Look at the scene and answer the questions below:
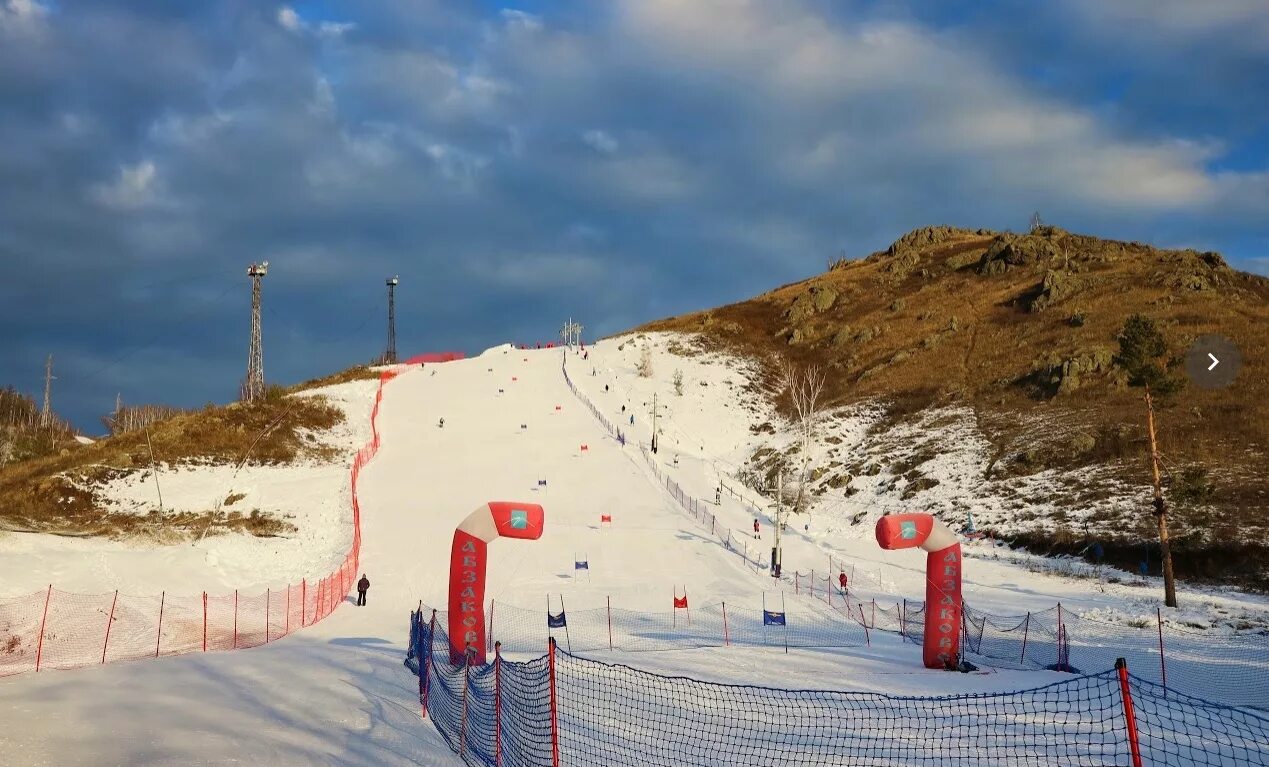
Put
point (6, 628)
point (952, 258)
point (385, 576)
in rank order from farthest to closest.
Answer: point (952, 258)
point (385, 576)
point (6, 628)

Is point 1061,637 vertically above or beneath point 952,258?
beneath

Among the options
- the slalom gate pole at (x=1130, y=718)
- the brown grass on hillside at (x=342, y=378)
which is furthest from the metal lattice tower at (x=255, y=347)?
the slalom gate pole at (x=1130, y=718)

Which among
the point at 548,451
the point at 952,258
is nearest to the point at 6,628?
the point at 548,451

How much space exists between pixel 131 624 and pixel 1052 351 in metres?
62.6

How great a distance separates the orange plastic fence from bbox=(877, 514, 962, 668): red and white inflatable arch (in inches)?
632

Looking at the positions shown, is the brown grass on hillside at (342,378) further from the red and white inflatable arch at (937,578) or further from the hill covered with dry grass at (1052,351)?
the red and white inflatable arch at (937,578)

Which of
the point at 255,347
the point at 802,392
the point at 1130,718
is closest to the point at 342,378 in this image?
the point at 255,347

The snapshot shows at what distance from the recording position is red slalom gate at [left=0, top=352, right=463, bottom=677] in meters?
19.9

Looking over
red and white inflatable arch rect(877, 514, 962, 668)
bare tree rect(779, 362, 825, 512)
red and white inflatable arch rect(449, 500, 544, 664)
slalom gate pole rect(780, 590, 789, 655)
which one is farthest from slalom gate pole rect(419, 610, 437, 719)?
bare tree rect(779, 362, 825, 512)

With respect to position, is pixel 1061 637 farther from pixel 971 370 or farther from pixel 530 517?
pixel 971 370

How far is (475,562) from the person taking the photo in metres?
18.8

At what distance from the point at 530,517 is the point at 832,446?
144ft

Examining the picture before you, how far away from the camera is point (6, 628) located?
2064 cm

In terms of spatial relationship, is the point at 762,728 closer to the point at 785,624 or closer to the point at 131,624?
the point at 785,624
